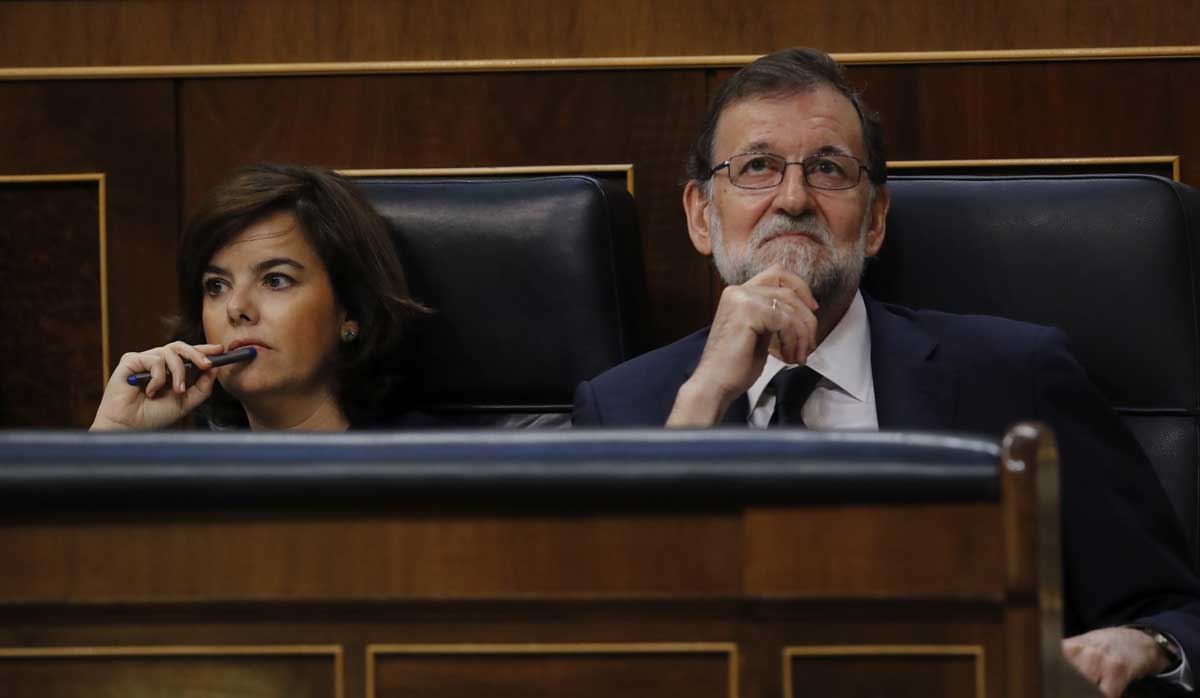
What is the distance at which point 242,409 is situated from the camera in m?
1.83

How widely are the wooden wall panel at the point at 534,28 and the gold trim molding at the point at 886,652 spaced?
1.32m

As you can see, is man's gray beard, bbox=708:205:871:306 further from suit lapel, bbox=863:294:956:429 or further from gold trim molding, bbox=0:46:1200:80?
gold trim molding, bbox=0:46:1200:80

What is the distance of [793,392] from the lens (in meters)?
1.51

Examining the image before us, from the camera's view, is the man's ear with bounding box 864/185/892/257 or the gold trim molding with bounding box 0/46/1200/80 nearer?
the man's ear with bounding box 864/185/892/257

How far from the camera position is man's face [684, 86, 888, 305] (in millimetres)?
1549

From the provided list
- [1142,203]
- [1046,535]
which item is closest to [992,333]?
[1142,203]

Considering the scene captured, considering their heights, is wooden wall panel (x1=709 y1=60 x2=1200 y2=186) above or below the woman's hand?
above

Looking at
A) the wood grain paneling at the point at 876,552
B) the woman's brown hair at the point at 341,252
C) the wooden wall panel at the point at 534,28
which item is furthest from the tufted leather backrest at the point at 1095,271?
the wood grain paneling at the point at 876,552

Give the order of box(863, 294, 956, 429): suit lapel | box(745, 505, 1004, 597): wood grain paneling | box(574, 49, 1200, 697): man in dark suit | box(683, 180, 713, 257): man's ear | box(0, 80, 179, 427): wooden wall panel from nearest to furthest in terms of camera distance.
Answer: box(745, 505, 1004, 597): wood grain paneling → box(574, 49, 1200, 697): man in dark suit → box(863, 294, 956, 429): suit lapel → box(683, 180, 713, 257): man's ear → box(0, 80, 179, 427): wooden wall panel

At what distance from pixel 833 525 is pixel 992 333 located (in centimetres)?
83

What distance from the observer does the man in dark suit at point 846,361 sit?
1.34 metres

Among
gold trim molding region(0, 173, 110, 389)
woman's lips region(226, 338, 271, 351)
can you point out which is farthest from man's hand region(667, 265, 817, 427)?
gold trim molding region(0, 173, 110, 389)

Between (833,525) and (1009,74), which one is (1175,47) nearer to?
(1009,74)

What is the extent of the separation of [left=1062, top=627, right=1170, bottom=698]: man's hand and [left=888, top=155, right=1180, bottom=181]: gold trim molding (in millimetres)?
735
